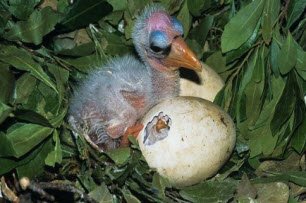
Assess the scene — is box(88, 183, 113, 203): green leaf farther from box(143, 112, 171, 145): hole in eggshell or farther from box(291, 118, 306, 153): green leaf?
box(291, 118, 306, 153): green leaf

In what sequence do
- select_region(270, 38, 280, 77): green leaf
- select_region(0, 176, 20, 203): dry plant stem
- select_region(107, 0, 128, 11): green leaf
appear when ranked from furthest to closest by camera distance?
select_region(107, 0, 128, 11): green leaf → select_region(270, 38, 280, 77): green leaf → select_region(0, 176, 20, 203): dry plant stem

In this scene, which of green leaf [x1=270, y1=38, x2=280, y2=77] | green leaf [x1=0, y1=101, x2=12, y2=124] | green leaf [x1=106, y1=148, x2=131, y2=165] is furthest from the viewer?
green leaf [x1=270, y1=38, x2=280, y2=77]

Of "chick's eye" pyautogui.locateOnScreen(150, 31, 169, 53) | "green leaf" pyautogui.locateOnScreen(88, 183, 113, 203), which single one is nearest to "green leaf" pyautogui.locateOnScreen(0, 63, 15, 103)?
"green leaf" pyautogui.locateOnScreen(88, 183, 113, 203)

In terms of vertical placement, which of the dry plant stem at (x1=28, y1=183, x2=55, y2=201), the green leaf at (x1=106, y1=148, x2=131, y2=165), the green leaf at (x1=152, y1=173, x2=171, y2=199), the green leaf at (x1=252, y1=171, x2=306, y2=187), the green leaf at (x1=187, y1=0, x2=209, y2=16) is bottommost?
the green leaf at (x1=252, y1=171, x2=306, y2=187)

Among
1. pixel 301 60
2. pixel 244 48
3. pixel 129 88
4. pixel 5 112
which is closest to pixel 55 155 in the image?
pixel 5 112

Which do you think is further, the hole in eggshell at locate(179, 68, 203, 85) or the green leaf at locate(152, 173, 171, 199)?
the hole in eggshell at locate(179, 68, 203, 85)

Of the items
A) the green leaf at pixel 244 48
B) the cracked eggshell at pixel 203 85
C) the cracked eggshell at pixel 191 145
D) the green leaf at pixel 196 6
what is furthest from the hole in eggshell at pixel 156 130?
the green leaf at pixel 196 6

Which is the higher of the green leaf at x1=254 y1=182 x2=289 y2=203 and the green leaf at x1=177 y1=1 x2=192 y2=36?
the green leaf at x1=177 y1=1 x2=192 y2=36
